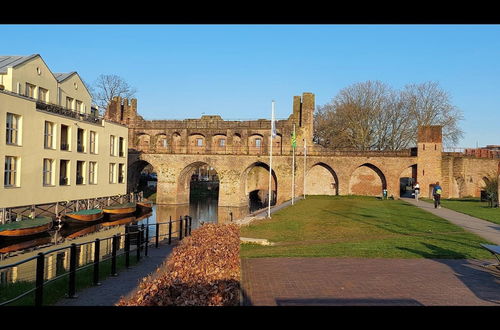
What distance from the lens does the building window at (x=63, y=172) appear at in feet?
86.5

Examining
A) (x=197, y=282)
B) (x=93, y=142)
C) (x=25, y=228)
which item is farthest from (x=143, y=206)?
(x=197, y=282)

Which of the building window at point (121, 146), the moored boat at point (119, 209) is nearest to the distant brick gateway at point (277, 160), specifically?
the building window at point (121, 146)

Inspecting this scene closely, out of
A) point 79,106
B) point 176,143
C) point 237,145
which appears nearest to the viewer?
point 79,106

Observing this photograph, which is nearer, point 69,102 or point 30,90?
point 30,90


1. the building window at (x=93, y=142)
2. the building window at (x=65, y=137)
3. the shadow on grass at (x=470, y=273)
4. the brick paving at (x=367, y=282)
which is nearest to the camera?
the brick paving at (x=367, y=282)

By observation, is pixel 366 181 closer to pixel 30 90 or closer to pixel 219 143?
pixel 219 143

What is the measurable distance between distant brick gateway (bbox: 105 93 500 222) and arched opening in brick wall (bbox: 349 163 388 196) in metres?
0.09

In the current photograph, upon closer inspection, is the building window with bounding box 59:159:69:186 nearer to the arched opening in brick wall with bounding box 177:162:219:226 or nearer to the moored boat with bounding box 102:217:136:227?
the moored boat with bounding box 102:217:136:227

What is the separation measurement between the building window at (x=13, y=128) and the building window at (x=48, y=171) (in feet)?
9.62

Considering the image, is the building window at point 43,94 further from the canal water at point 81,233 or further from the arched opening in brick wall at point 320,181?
the arched opening in brick wall at point 320,181

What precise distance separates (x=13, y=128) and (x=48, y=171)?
3869 mm

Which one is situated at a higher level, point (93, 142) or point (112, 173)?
point (93, 142)

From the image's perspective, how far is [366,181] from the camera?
43.3 m
